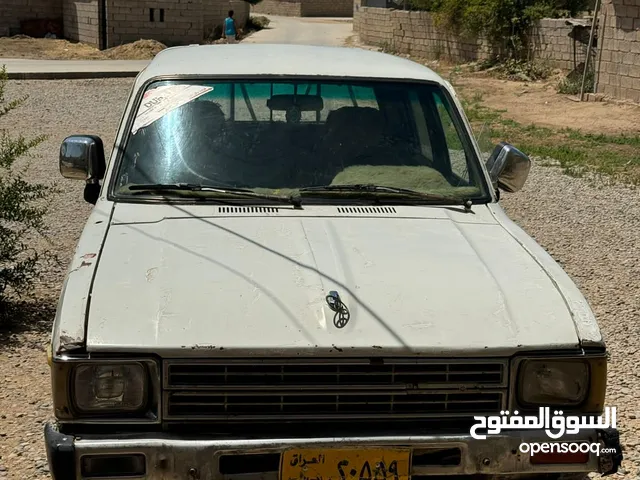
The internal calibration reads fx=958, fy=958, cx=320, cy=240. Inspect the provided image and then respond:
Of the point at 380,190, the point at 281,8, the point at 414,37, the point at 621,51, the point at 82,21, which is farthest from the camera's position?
the point at 281,8

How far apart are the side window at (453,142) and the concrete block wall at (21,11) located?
3271cm

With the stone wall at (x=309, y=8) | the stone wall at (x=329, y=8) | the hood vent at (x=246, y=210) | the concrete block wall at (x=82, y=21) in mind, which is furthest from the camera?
the stone wall at (x=329, y=8)

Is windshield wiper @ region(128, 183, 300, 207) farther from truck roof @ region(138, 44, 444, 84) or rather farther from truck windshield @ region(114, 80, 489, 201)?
truck roof @ region(138, 44, 444, 84)

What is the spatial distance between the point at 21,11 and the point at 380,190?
33.6 m

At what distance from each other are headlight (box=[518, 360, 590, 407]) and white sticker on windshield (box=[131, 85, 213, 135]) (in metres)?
2.13

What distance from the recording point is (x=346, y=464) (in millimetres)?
2996

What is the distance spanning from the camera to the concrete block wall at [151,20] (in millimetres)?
31750

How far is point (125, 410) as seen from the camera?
3027mm

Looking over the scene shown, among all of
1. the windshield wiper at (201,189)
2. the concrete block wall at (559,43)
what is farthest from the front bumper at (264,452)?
the concrete block wall at (559,43)

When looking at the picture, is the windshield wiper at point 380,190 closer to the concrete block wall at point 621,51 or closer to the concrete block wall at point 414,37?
the concrete block wall at point 621,51

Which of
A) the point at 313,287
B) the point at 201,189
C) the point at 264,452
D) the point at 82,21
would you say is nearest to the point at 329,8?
the point at 82,21

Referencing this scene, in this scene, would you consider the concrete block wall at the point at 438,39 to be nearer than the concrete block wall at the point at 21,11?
Yes

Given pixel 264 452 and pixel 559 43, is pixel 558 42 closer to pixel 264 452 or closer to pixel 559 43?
pixel 559 43

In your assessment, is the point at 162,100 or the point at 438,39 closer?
the point at 162,100
